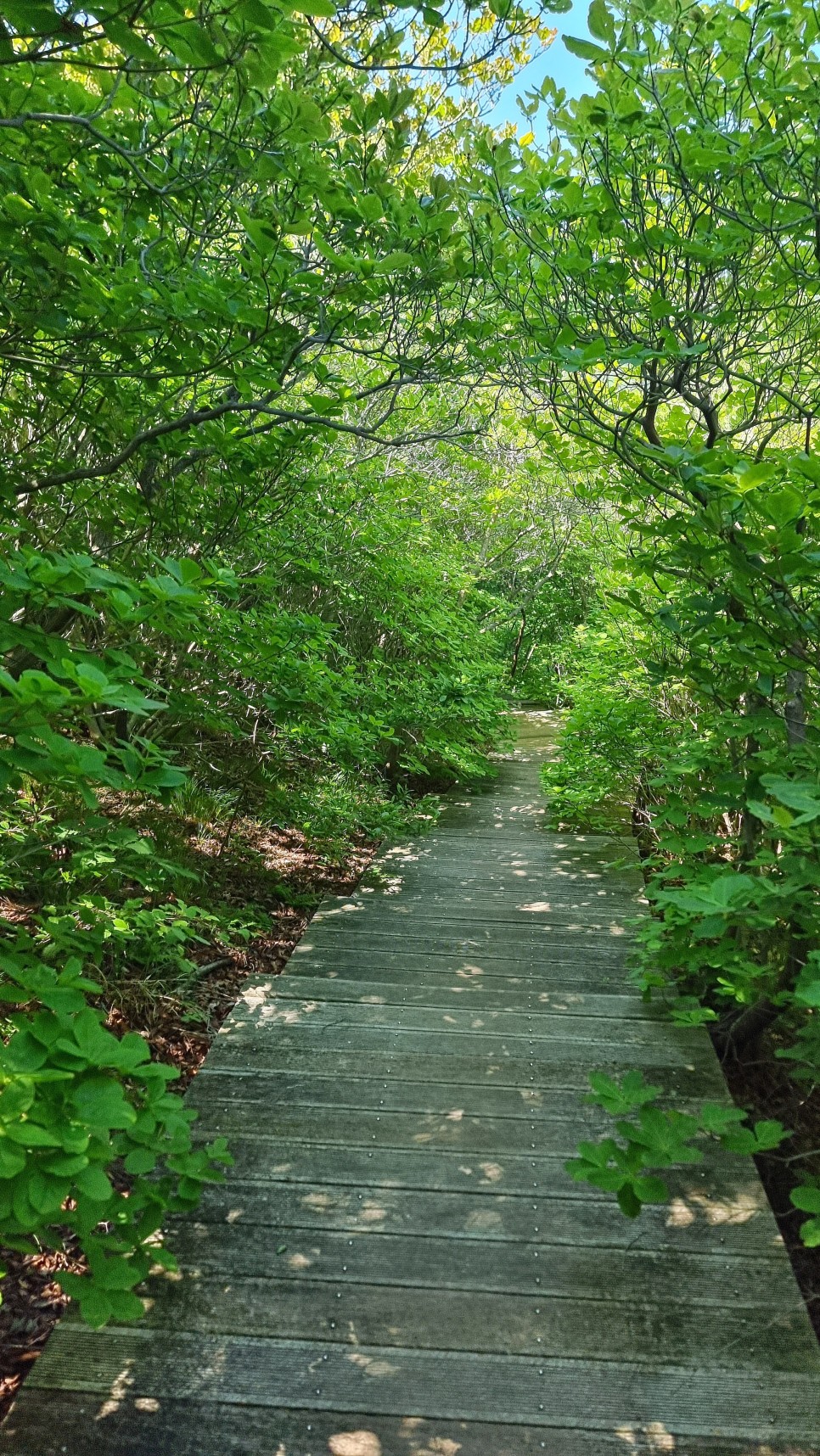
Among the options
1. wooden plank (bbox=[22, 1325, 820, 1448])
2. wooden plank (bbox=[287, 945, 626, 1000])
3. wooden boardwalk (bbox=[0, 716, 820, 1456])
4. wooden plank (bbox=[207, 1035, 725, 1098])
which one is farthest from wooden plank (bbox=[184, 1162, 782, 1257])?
wooden plank (bbox=[287, 945, 626, 1000])

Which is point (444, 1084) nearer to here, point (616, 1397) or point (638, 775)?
point (616, 1397)

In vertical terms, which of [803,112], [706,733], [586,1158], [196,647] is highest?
[803,112]

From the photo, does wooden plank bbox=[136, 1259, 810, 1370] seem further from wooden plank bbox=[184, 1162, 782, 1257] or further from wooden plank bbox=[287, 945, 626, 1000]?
wooden plank bbox=[287, 945, 626, 1000]

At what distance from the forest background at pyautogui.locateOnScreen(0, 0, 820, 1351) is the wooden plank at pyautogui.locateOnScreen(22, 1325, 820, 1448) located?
→ 232 mm

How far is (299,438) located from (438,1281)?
2.62 meters

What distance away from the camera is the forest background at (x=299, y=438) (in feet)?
4.76

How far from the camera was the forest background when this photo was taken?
145 centimetres

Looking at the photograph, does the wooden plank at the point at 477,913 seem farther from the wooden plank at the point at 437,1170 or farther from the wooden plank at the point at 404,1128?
the wooden plank at the point at 437,1170

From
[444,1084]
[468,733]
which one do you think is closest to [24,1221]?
[444,1084]

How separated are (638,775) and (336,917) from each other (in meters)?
2.08

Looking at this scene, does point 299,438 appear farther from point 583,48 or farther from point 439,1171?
point 439,1171

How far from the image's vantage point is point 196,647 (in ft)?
14.3

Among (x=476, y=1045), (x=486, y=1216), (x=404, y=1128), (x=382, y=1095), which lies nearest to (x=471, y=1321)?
(x=486, y=1216)

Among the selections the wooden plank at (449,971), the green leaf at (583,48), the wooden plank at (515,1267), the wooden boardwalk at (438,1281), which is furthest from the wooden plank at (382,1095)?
the green leaf at (583,48)
